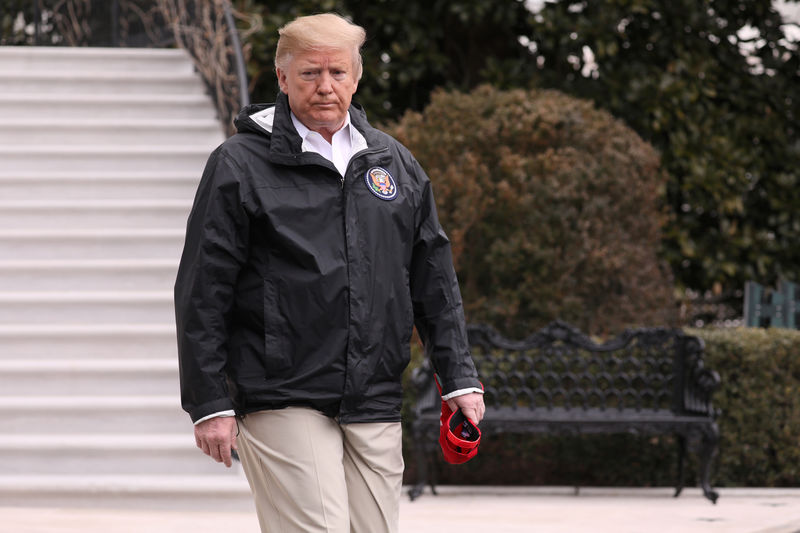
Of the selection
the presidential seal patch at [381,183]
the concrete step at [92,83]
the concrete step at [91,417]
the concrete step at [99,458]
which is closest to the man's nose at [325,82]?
the presidential seal patch at [381,183]

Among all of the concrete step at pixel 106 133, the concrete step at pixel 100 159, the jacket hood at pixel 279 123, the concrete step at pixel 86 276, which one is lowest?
the concrete step at pixel 86 276

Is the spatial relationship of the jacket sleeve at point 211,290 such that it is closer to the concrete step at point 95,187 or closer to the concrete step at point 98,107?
the concrete step at point 95,187

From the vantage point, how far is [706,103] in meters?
10.4

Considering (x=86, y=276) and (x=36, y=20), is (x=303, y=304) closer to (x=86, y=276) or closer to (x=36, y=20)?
(x=86, y=276)

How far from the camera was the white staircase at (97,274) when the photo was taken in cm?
570

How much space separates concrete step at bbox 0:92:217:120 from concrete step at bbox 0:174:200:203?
903 mm

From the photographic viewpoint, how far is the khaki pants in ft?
8.90

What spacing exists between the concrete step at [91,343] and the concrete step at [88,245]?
73cm

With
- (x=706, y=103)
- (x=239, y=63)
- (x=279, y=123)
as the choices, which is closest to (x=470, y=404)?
(x=279, y=123)

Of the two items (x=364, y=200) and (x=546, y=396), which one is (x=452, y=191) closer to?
(x=546, y=396)

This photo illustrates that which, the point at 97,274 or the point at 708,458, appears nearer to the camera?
the point at 708,458

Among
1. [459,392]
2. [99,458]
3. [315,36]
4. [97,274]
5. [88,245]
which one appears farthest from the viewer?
[88,245]

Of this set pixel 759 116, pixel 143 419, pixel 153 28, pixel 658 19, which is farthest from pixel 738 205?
pixel 143 419

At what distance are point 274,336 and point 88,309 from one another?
4.10 m
